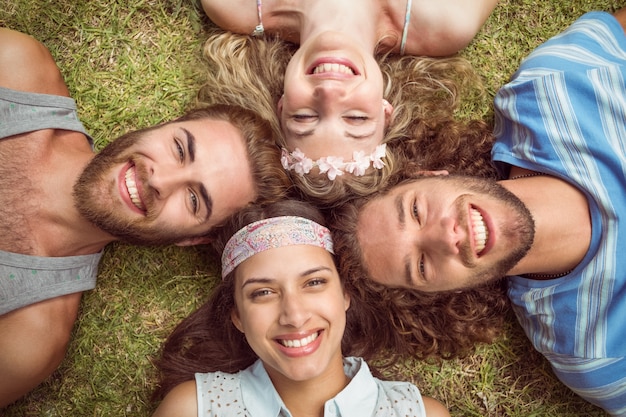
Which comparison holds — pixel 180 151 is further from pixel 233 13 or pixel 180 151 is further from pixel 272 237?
pixel 233 13

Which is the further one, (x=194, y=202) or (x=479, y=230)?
(x=194, y=202)

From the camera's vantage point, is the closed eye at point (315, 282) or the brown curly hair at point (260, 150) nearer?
the closed eye at point (315, 282)

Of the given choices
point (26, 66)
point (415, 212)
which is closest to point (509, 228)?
point (415, 212)

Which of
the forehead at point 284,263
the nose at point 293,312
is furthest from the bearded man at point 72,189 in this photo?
the nose at point 293,312

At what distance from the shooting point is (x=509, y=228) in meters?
3.42

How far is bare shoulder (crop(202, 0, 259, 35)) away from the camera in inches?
172

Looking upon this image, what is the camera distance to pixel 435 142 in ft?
14.7

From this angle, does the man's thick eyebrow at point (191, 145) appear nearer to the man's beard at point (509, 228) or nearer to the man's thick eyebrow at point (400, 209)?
the man's thick eyebrow at point (400, 209)

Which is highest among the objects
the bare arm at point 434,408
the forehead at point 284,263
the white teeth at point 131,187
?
the white teeth at point 131,187

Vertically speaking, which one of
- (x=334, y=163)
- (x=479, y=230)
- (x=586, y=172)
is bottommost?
(x=479, y=230)

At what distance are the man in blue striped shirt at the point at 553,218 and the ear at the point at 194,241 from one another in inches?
49.0

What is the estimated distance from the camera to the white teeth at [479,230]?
346cm

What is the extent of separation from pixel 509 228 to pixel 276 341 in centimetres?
163

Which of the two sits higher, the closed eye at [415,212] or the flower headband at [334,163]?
the flower headband at [334,163]
